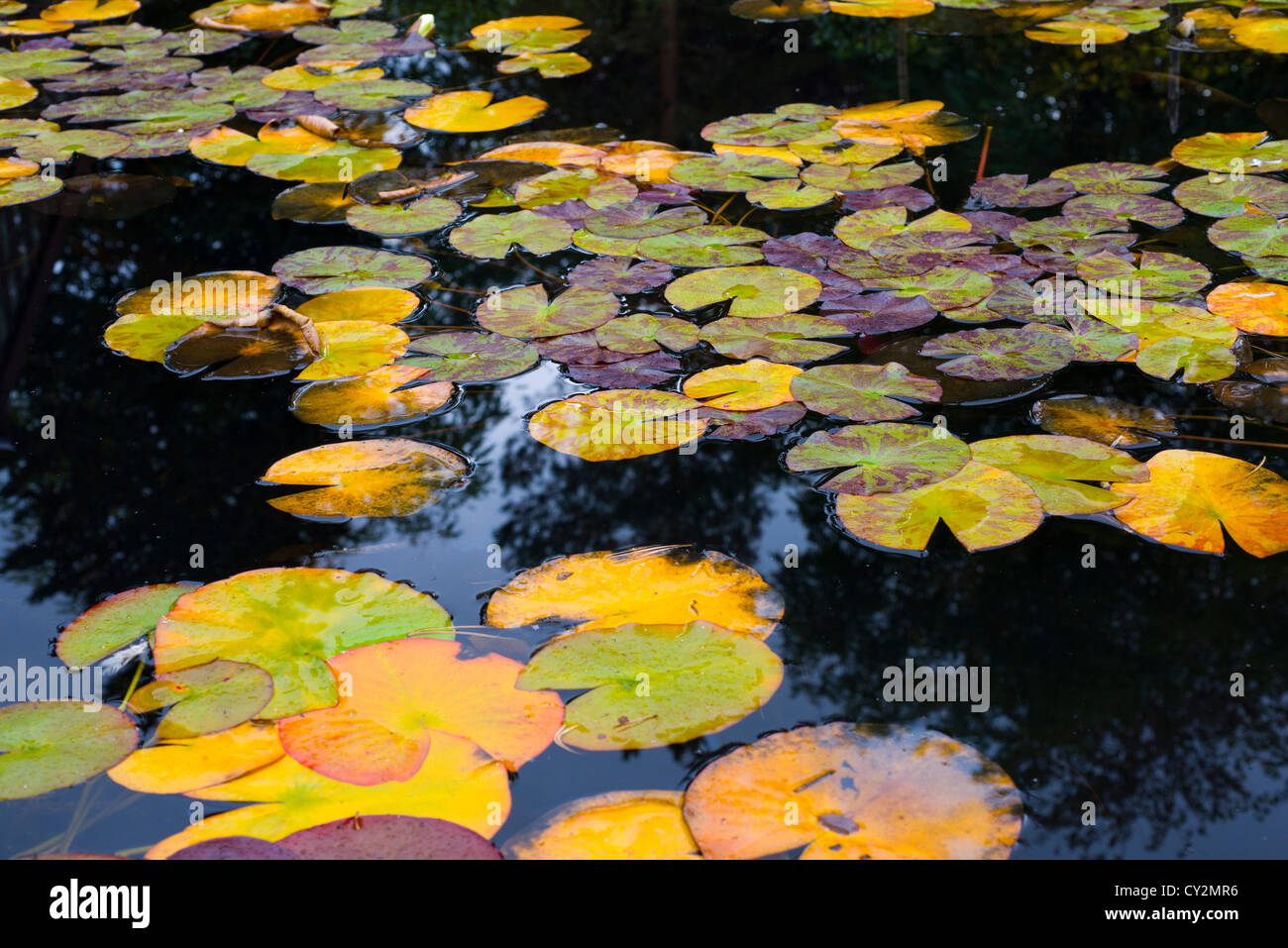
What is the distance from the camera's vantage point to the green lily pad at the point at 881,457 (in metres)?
1.73

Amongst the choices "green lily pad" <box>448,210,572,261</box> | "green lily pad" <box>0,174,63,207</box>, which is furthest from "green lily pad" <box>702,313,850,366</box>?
"green lily pad" <box>0,174,63,207</box>

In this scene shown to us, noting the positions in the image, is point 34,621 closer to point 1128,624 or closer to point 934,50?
point 1128,624

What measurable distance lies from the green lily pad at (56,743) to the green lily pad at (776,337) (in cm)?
126

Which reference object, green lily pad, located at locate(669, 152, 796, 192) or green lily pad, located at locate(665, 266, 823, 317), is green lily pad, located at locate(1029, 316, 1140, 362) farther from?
green lily pad, located at locate(669, 152, 796, 192)

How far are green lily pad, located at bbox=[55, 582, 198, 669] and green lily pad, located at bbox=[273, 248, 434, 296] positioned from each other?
0.99 meters

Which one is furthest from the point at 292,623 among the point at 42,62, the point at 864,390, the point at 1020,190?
A: the point at 42,62

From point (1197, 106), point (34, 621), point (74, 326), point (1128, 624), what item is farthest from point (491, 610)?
point (1197, 106)

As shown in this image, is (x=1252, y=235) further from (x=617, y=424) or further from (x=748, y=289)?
(x=617, y=424)

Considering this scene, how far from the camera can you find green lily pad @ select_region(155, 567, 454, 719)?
1.40 m

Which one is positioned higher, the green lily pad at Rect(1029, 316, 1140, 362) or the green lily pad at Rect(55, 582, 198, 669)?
the green lily pad at Rect(1029, 316, 1140, 362)

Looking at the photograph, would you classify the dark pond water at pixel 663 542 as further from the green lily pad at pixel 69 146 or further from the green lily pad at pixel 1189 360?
the green lily pad at pixel 69 146

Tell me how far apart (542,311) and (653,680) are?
42.9 inches

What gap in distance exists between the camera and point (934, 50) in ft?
12.6

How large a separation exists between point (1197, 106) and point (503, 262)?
226 centimetres
